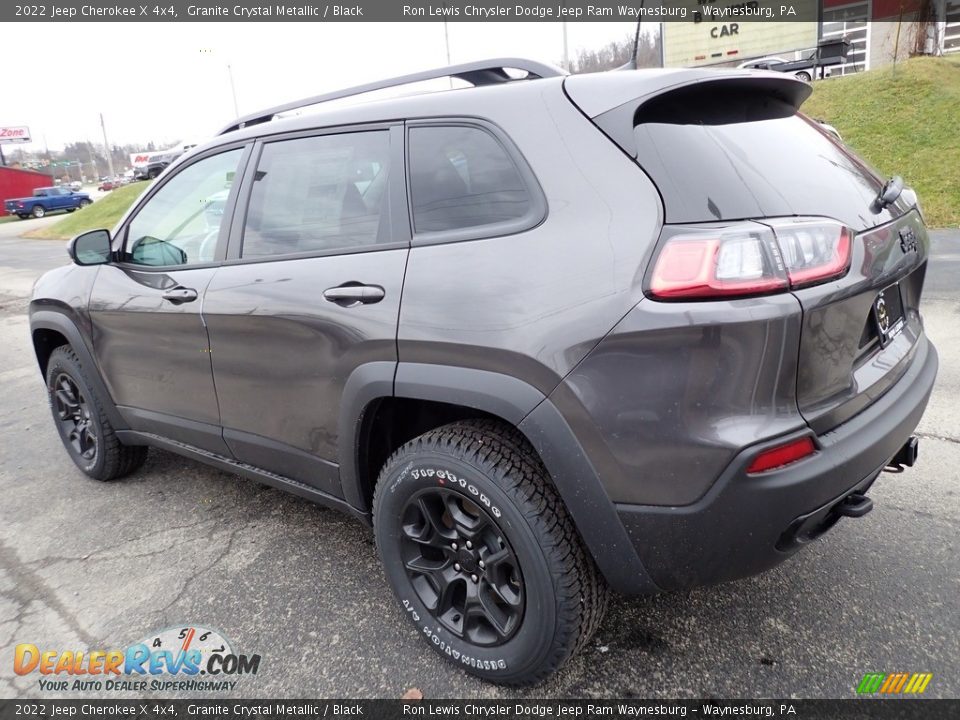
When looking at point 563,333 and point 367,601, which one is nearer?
point 563,333

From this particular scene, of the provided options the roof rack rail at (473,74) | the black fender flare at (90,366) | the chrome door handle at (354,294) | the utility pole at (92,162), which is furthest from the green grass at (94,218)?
the utility pole at (92,162)

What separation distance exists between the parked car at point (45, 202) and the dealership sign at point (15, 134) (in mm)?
38771

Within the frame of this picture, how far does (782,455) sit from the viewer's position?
166 cm

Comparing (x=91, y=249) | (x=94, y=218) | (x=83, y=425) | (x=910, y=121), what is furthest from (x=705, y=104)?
(x=94, y=218)

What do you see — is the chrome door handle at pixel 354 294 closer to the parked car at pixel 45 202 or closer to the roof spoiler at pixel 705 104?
the roof spoiler at pixel 705 104

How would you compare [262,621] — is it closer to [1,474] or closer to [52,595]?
[52,595]

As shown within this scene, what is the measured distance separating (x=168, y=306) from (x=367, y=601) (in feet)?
5.02

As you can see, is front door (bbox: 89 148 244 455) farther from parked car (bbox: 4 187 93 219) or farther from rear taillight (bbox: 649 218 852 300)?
parked car (bbox: 4 187 93 219)

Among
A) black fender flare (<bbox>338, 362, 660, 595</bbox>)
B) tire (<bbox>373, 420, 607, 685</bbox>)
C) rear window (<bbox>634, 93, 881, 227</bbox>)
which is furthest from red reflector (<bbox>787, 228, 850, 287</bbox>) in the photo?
tire (<bbox>373, 420, 607, 685</bbox>)

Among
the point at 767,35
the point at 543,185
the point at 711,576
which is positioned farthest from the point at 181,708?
the point at 767,35

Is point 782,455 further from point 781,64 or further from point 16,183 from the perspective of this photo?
point 16,183

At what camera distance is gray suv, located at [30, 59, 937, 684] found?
1.66 m

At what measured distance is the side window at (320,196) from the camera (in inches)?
92.4

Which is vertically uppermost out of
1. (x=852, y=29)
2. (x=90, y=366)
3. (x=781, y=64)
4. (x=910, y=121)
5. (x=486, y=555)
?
(x=852, y=29)
